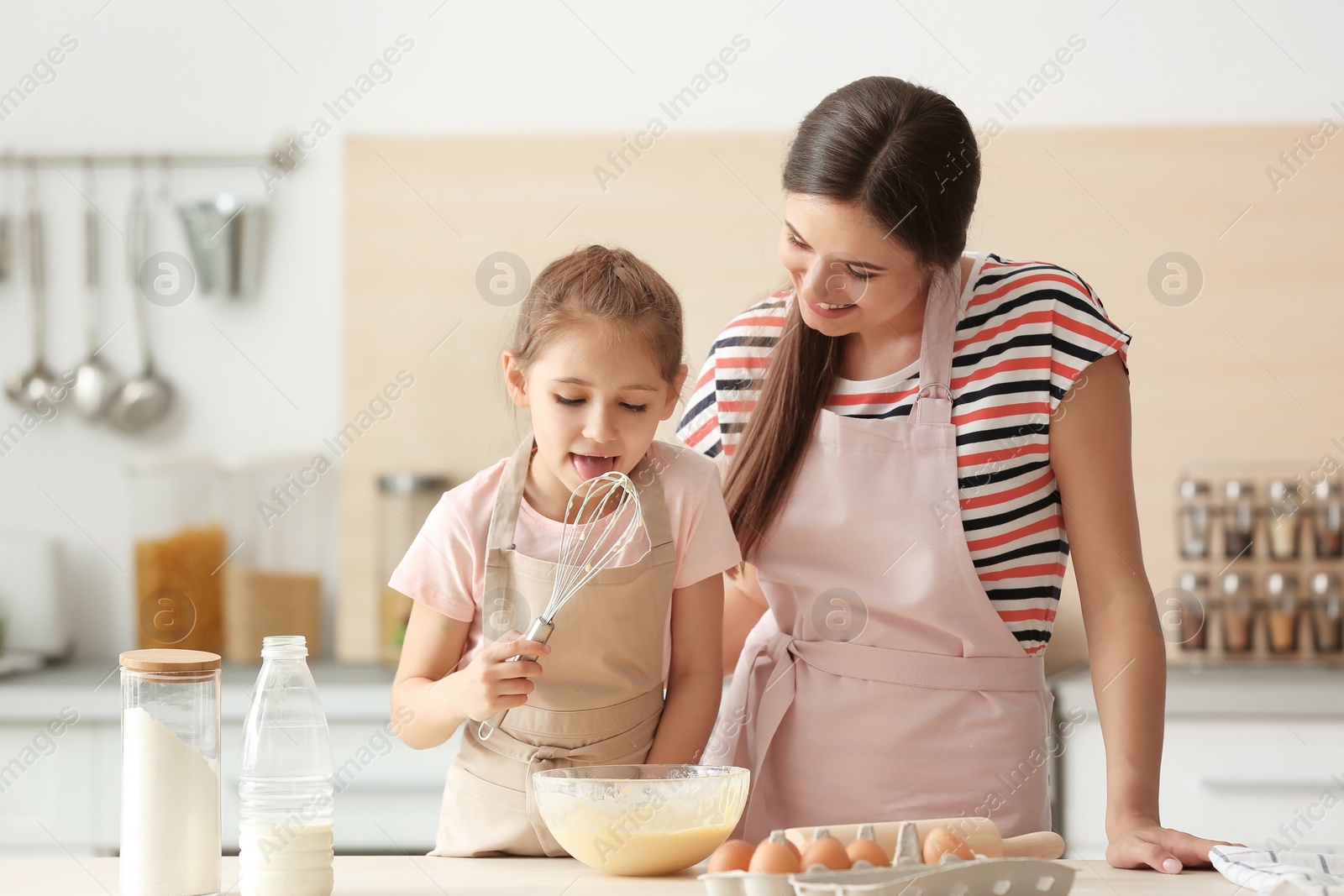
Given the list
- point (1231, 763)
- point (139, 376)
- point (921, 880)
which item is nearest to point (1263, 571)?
point (1231, 763)

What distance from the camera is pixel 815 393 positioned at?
105cm

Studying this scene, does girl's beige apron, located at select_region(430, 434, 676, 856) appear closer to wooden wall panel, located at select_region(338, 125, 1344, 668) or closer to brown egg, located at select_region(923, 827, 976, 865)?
brown egg, located at select_region(923, 827, 976, 865)

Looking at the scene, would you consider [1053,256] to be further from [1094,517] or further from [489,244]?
[1094,517]

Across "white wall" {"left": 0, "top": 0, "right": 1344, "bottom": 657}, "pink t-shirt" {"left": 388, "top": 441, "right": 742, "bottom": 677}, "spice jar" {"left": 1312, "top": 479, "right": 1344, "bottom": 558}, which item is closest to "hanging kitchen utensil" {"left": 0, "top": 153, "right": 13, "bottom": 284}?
"white wall" {"left": 0, "top": 0, "right": 1344, "bottom": 657}

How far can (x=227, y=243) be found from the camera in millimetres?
2203

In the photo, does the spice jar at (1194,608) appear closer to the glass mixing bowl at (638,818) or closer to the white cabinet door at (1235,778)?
the white cabinet door at (1235,778)

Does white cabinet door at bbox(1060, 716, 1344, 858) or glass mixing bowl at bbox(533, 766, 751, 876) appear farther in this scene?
white cabinet door at bbox(1060, 716, 1344, 858)

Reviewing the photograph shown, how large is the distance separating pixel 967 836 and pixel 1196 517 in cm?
143

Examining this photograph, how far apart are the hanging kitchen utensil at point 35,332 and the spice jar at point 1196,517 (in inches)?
78.0

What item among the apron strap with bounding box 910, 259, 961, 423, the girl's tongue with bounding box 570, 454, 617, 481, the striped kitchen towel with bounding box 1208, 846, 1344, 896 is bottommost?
the striped kitchen towel with bounding box 1208, 846, 1344, 896

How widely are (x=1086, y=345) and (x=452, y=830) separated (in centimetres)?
61

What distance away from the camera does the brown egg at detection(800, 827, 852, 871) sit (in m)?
0.65

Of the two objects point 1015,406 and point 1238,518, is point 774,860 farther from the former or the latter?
point 1238,518

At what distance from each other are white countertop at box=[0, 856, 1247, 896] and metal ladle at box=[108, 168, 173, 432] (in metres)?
1.53
